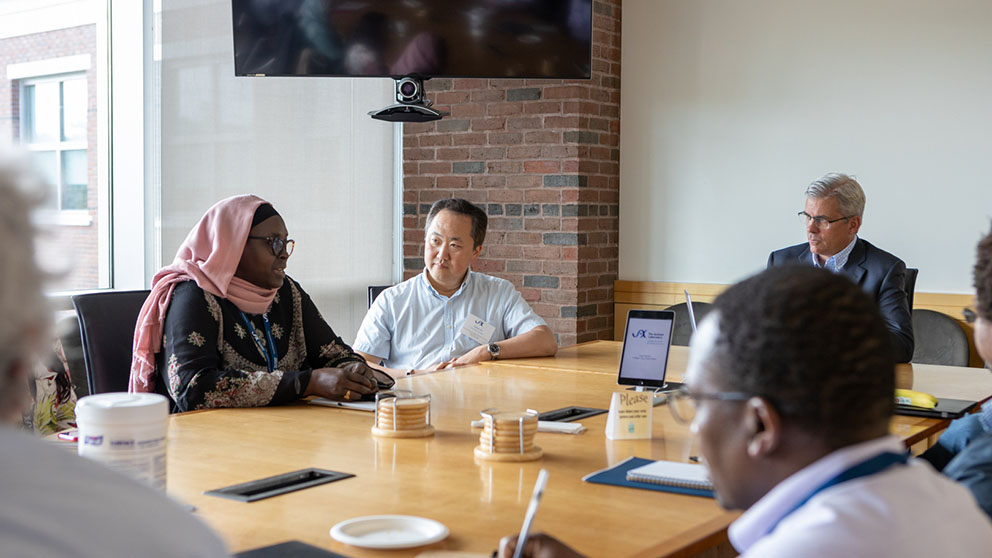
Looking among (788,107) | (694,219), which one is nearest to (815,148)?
(788,107)

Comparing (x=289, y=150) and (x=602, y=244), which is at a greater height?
(x=289, y=150)

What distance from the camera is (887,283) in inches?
158

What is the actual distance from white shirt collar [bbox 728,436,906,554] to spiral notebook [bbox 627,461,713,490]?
79 centimetres

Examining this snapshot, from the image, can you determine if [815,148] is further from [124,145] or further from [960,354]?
[124,145]

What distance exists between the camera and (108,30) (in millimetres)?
4340

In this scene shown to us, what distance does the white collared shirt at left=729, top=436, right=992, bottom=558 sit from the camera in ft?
3.08

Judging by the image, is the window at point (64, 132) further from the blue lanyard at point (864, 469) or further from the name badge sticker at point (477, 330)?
the blue lanyard at point (864, 469)

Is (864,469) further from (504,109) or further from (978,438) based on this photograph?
(504,109)

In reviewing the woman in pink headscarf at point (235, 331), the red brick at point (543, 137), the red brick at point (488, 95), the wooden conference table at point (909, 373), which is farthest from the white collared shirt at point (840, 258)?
the woman in pink headscarf at point (235, 331)

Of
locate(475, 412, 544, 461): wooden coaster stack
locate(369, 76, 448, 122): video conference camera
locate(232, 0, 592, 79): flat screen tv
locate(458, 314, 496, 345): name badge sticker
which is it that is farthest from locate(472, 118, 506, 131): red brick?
locate(475, 412, 544, 461): wooden coaster stack

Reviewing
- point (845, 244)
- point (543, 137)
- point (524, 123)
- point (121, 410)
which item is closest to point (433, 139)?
point (524, 123)

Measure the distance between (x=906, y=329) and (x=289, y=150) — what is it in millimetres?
3060

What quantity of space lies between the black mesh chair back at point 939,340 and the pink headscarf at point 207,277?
295 centimetres

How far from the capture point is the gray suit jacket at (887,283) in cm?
386
